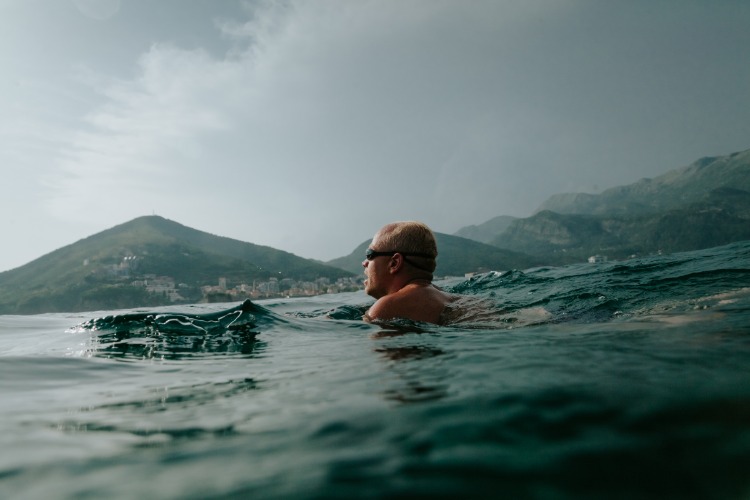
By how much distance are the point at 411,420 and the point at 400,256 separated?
4.98 m

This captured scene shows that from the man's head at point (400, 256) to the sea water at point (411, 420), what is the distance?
9.07 ft

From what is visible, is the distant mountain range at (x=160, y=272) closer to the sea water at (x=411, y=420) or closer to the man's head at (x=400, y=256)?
the man's head at (x=400, y=256)

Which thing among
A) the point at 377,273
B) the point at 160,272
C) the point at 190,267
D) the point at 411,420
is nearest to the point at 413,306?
the point at 377,273

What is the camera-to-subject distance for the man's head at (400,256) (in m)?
6.54

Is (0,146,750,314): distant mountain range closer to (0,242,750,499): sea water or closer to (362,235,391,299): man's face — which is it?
(362,235,391,299): man's face

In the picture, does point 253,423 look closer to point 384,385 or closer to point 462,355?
point 384,385

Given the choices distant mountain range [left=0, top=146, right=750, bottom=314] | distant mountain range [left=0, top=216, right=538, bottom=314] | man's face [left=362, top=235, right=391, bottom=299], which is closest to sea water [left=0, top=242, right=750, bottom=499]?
man's face [left=362, top=235, right=391, bottom=299]

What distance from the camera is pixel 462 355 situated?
2932 millimetres

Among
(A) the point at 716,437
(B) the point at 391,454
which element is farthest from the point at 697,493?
(B) the point at 391,454

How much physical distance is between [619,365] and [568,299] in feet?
23.7

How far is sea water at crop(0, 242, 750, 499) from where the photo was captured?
115cm

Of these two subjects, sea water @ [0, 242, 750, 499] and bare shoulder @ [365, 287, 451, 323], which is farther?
bare shoulder @ [365, 287, 451, 323]

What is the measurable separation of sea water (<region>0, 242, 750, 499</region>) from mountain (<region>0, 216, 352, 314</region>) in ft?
327

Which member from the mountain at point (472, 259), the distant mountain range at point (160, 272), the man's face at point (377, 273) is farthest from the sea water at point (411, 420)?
the mountain at point (472, 259)
